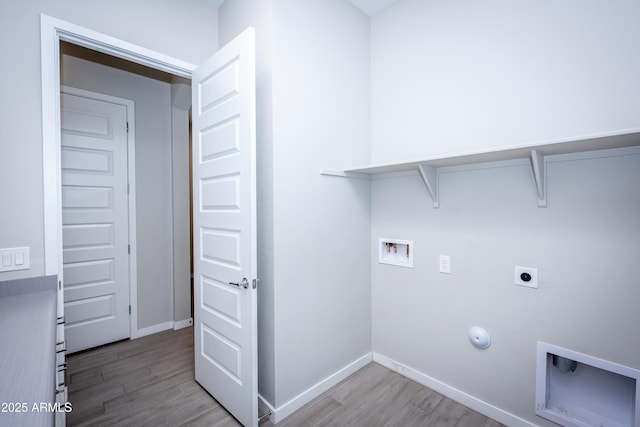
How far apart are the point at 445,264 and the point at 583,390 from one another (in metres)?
0.92

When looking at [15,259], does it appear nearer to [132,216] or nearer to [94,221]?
[94,221]

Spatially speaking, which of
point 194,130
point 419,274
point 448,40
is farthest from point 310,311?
point 448,40

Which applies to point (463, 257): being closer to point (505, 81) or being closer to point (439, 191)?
point (439, 191)

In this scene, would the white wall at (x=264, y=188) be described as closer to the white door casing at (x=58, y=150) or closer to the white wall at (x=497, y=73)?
the white door casing at (x=58, y=150)

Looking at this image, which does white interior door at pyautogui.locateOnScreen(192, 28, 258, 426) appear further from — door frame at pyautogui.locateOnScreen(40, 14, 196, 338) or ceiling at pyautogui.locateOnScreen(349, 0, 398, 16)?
ceiling at pyautogui.locateOnScreen(349, 0, 398, 16)

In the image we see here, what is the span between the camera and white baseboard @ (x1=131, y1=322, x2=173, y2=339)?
9.64 feet

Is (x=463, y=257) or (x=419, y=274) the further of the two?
(x=419, y=274)

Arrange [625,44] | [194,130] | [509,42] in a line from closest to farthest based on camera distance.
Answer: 1. [625,44]
2. [509,42]
3. [194,130]

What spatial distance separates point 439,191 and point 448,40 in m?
1.01

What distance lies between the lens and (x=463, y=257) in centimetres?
190

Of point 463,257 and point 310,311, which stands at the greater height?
point 463,257

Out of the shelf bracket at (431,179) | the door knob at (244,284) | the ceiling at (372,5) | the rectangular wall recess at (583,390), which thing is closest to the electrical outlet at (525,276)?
the rectangular wall recess at (583,390)

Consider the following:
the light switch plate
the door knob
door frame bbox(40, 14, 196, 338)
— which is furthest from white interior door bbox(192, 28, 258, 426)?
the light switch plate

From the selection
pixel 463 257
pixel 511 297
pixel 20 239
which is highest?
pixel 20 239
